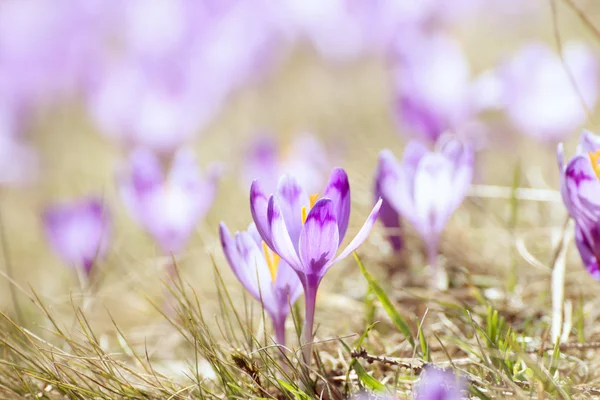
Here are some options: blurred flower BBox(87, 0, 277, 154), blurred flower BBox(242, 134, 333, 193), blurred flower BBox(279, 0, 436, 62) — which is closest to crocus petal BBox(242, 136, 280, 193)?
blurred flower BBox(242, 134, 333, 193)

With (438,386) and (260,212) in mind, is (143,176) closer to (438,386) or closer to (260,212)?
(260,212)

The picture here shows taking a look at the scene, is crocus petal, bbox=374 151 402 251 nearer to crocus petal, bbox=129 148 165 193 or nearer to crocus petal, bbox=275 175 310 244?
crocus petal, bbox=275 175 310 244

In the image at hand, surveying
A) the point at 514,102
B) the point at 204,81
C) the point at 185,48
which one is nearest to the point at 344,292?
the point at 514,102

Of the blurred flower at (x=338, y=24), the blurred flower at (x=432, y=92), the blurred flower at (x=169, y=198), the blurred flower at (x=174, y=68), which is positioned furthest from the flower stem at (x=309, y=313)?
the blurred flower at (x=338, y=24)

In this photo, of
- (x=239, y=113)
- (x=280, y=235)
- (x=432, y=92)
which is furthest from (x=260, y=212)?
(x=239, y=113)

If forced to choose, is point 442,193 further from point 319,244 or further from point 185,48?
point 185,48

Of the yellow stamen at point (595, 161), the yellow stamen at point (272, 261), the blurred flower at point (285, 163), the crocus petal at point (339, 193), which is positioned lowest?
the blurred flower at point (285, 163)

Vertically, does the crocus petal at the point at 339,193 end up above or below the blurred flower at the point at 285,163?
above

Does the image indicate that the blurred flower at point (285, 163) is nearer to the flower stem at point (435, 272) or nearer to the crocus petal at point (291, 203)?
the flower stem at point (435, 272)
